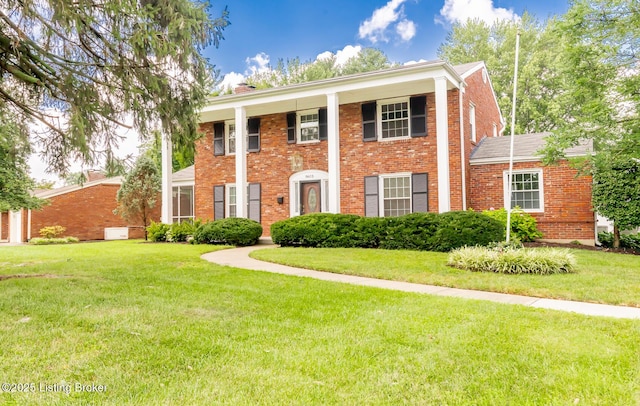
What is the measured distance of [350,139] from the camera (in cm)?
1502

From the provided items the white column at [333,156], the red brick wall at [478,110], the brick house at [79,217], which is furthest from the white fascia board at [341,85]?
the brick house at [79,217]

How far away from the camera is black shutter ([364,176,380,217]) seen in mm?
14406

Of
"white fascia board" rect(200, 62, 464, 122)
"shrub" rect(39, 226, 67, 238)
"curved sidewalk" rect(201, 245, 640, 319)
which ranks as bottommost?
"curved sidewalk" rect(201, 245, 640, 319)

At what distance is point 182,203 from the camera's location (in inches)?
770

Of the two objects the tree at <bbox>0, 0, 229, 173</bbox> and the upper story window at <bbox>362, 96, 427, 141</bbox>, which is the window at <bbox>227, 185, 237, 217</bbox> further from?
the tree at <bbox>0, 0, 229, 173</bbox>

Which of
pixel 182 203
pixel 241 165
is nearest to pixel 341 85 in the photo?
pixel 241 165

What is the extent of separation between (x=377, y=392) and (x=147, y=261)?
7670 millimetres

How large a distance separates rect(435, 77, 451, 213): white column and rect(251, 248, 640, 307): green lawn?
7.55 ft

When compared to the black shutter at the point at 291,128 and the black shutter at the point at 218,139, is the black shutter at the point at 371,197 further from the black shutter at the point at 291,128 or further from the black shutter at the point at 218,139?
the black shutter at the point at 218,139

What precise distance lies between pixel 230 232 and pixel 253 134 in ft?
16.2

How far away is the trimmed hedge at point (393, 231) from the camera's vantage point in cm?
1033

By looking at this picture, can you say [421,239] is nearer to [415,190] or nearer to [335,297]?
[415,190]

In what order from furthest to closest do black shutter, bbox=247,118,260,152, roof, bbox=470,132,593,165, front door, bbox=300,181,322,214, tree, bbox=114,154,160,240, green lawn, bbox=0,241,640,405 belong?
tree, bbox=114,154,160,240
black shutter, bbox=247,118,260,152
front door, bbox=300,181,322,214
roof, bbox=470,132,593,165
green lawn, bbox=0,241,640,405

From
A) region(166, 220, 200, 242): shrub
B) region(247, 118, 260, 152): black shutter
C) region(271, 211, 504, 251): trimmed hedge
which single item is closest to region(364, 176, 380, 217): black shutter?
region(271, 211, 504, 251): trimmed hedge
